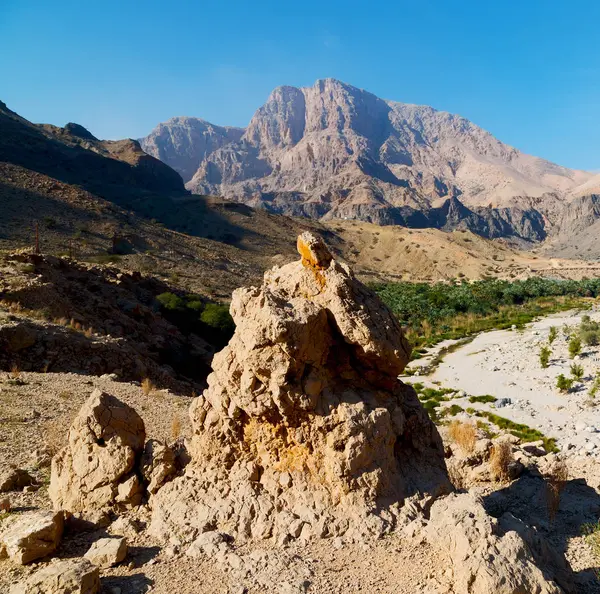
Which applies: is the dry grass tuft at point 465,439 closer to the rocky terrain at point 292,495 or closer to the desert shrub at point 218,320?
the rocky terrain at point 292,495

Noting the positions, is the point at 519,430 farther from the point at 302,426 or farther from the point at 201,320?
the point at 201,320

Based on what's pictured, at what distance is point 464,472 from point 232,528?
13.3 ft

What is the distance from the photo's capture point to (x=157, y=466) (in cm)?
512

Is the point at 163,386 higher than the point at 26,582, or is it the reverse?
the point at 26,582

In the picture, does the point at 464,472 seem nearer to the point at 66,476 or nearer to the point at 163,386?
the point at 66,476

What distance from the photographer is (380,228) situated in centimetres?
8300

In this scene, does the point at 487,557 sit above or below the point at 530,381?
above

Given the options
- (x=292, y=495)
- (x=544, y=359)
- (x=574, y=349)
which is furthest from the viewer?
(x=574, y=349)

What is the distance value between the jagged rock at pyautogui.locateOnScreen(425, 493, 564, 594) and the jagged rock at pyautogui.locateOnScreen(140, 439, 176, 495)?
278 centimetres

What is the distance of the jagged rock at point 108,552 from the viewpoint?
4.04 meters

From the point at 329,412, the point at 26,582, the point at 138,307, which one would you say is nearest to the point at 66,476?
the point at 26,582

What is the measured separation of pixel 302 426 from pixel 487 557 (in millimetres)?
1970

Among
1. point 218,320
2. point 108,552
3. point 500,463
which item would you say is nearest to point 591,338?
point 218,320

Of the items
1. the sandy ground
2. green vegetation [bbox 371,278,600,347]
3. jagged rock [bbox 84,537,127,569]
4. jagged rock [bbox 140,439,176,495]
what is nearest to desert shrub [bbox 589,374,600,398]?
the sandy ground
